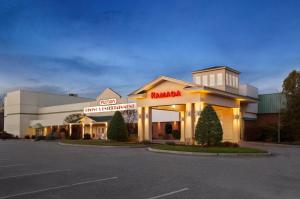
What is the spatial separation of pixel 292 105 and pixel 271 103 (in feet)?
39.6

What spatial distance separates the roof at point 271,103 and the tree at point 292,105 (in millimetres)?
8745

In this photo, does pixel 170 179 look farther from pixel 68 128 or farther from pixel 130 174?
pixel 68 128

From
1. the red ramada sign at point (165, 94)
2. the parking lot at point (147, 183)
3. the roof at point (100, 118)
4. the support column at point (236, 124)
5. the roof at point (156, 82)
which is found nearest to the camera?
the parking lot at point (147, 183)

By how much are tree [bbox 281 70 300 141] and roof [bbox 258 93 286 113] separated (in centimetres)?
874

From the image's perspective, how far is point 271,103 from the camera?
4781cm

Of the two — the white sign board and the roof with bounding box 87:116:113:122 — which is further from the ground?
the white sign board

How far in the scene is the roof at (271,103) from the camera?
46350 mm

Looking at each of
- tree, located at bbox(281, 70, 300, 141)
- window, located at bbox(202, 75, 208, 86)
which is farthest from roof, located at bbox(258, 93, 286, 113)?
window, located at bbox(202, 75, 208, 86)

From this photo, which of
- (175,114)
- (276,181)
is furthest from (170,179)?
(175,114)

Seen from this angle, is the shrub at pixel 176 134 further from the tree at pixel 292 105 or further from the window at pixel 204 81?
the tree at pixel 292 105

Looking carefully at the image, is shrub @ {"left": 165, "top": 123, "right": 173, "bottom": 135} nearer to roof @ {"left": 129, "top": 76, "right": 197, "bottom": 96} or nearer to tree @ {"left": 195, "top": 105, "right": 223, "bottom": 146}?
roof @ {"left": 129, "top": 76, "right": 197, "bottom": 96}

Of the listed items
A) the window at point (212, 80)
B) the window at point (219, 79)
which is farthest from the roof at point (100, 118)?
the window at point (219, 79)

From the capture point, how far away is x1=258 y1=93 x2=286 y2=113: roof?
46.3m

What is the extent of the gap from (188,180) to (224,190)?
1851mm
